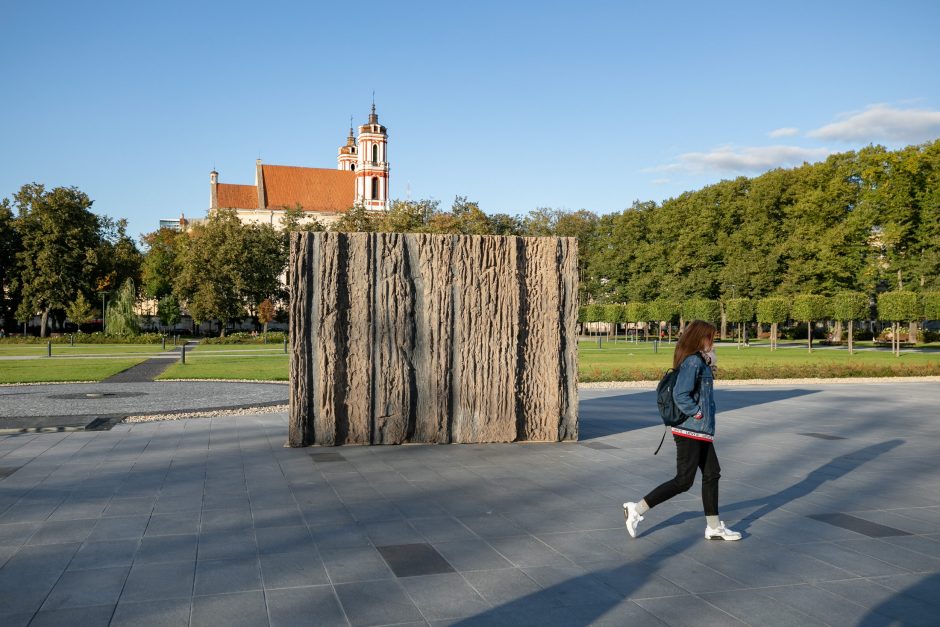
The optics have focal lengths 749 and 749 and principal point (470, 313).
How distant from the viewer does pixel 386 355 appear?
10.1 metres

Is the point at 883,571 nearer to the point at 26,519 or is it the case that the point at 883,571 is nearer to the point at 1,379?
the point at 26,519

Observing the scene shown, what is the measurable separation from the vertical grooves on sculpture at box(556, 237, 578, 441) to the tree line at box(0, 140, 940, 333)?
41.4 meters

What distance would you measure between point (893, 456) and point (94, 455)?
33.3ft

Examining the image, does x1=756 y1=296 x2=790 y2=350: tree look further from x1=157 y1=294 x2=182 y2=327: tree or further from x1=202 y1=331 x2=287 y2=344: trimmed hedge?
x1=157 y1=294 x2=182 y2=327: tree

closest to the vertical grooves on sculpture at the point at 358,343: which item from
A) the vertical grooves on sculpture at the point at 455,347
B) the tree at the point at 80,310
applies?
the vertical grooves on sculpture at the point at 455,347

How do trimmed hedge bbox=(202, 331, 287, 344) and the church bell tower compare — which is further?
the church bell tower

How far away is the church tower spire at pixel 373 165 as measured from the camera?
103 m

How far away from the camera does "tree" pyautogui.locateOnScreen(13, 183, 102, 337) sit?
57.6 m

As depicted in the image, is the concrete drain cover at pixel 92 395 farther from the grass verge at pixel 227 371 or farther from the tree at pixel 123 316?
the tree at pixel 123 316

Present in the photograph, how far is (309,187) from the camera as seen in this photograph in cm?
10681

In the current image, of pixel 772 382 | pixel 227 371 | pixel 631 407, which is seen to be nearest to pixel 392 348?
pixel 631 407

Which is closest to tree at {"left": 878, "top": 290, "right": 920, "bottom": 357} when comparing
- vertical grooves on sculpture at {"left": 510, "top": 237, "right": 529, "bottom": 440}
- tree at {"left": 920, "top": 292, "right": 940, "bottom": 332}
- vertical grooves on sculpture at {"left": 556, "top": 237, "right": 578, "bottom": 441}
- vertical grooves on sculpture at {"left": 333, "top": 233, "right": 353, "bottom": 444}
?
tree at {"left": 920, "top": 292, "right": 940, "bottom": 332}

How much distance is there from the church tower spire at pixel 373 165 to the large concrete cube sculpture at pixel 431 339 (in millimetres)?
93193

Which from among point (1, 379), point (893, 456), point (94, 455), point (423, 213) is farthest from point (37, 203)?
point (893, 456)
